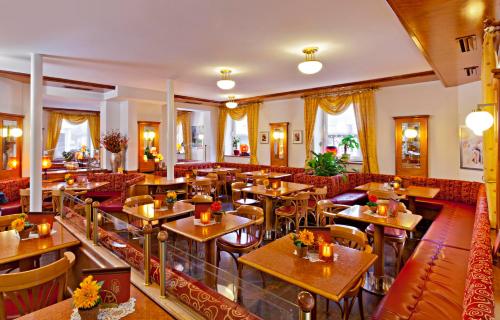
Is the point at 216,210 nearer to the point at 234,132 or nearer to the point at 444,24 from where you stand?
the point at 444,24

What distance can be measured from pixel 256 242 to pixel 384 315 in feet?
5.30

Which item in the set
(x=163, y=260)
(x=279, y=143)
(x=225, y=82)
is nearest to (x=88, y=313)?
(x=163, y=260)

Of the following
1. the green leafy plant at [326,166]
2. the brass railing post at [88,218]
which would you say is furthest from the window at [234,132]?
the brass railing post at [88,218]

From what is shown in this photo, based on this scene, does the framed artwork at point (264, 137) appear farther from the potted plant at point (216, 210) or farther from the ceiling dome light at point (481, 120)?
the ceiling dome light at point (481, 120)

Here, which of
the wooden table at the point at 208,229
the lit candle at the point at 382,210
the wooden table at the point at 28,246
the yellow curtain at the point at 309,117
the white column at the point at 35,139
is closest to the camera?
the wooden table at the point at 28,246

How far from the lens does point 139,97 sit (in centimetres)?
770

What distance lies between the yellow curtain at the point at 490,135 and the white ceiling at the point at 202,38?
1.03 meters

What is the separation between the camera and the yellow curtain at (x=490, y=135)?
2812 mm

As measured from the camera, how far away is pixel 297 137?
27.5 ft

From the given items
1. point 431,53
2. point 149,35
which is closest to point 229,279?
point 149,35

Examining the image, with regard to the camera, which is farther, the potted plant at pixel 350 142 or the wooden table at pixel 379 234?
the potted plant at pixel 350 142

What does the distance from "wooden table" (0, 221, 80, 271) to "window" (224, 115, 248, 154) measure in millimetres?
7781

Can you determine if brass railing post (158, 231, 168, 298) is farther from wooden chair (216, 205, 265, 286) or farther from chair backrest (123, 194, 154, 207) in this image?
chair backrest (123, 194, 154, 207)

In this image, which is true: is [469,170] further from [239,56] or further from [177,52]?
[177,52]
